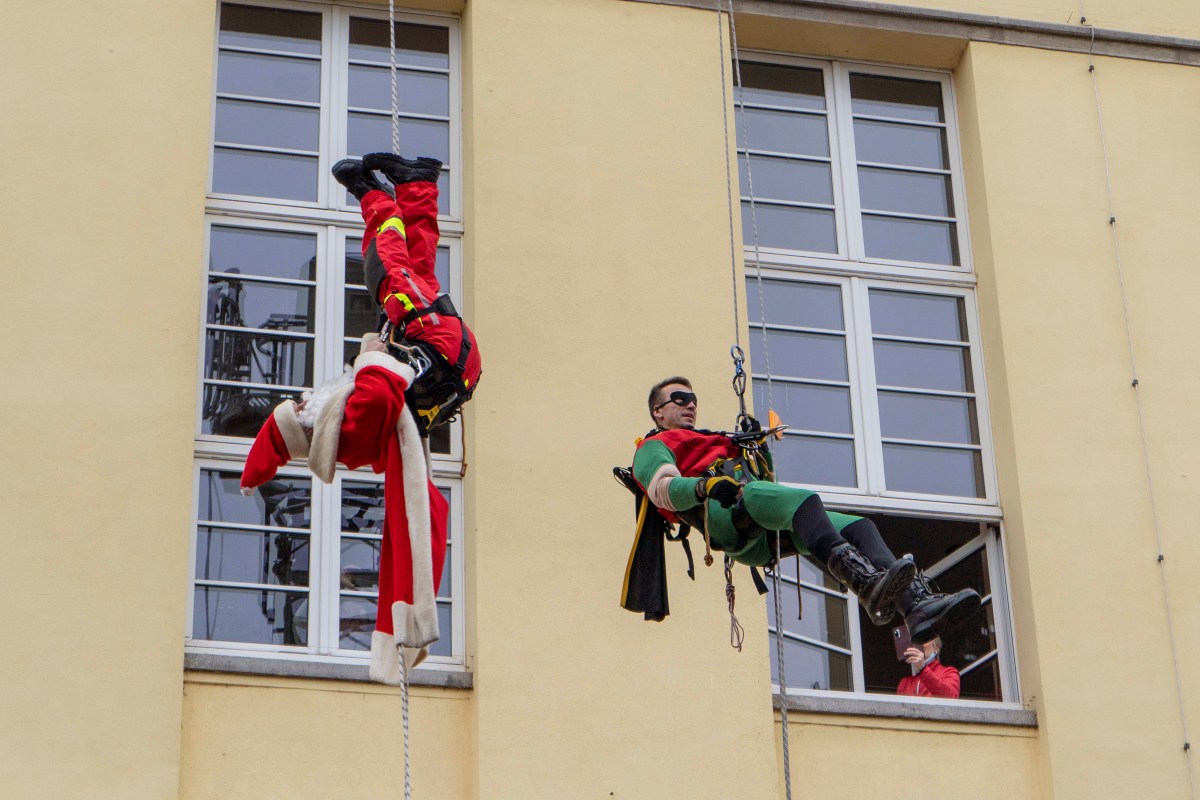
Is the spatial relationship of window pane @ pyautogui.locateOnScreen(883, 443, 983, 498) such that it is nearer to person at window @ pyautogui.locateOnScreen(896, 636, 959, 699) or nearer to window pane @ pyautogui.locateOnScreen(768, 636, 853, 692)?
person at window @ pyautogui.locateOnScreen(896, 636, 959, 699)

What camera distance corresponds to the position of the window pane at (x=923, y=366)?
10.6m

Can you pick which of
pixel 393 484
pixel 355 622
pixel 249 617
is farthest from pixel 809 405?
pixel 393 484

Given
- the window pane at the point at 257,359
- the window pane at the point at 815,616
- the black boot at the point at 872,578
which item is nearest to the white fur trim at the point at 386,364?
the black boot at the point at 872,578

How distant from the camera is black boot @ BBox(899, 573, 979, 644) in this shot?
25.5ft

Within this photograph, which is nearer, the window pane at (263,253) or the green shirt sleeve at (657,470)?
the green shirt sleeve at (657,470)

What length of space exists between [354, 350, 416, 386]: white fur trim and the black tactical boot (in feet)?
2.93

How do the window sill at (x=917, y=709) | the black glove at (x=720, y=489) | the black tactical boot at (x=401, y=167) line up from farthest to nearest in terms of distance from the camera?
the window sill at (x=917, y=709)
the black tactical boot at (x=401, y=167)
the black glove at (x=720, y=489)

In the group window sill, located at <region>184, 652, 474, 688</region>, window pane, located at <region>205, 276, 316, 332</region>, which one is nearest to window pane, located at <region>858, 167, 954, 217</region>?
window pane, located at <region>205, 276, 316, 332</region>

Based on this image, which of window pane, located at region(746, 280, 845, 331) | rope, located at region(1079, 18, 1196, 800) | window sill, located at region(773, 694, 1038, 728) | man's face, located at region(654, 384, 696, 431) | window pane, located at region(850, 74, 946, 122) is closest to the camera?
man's face, located at region(654, 384, 696, 431)

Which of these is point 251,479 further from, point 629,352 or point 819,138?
point 819,138

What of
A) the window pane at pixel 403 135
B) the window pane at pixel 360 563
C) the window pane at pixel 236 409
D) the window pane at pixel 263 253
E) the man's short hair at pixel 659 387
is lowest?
the window pane at pixel 360 563

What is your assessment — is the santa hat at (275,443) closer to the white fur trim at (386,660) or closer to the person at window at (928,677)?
the white fur trim at (386,660)

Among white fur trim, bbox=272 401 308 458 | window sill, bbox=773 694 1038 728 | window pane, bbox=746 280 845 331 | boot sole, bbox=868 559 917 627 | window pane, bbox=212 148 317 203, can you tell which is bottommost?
window sill, bbox=773 694 1038 728

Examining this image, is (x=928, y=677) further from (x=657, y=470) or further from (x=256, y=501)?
(x=256, y=501)
